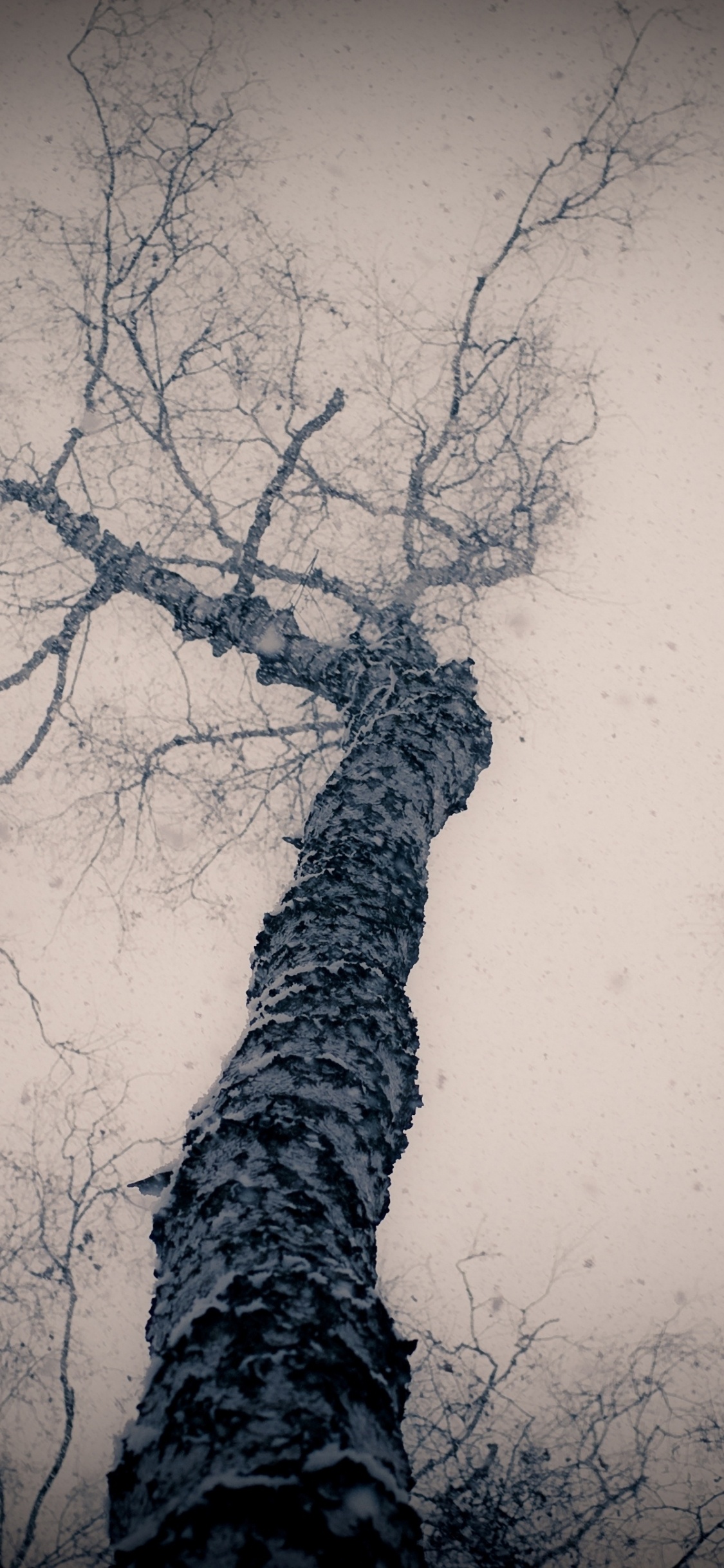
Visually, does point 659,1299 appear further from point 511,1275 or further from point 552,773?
point 552,773

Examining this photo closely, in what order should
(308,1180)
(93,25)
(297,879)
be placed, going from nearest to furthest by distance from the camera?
(308,1180) → (297,879) → (93,25)

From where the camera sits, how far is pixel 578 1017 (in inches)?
78.8

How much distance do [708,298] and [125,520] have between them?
64.3 inches

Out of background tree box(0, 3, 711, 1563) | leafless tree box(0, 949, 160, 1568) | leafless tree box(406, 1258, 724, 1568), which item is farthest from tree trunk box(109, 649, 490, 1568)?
leafless tree box(406, 1258, 724, 1568)

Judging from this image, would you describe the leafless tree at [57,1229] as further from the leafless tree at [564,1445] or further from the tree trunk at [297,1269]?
the tree trunk at [297,1269]

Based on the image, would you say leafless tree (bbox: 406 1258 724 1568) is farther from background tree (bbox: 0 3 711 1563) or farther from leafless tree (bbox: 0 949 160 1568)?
background tree (bbox: 0 3 711 1563)

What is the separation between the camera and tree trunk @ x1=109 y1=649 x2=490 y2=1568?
56 centimetres

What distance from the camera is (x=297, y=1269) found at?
705 millimetres

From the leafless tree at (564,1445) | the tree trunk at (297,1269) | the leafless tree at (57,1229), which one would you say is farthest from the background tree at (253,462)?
the leafless tree at (564,1445)

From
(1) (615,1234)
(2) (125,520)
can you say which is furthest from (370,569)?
(1) (615,1234)

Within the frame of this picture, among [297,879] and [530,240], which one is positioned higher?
[530,240]

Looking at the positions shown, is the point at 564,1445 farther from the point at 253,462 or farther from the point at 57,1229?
the point at 253,462

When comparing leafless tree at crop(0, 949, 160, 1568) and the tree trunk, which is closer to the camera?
the tree trunk

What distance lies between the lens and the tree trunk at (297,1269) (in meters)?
0.56
